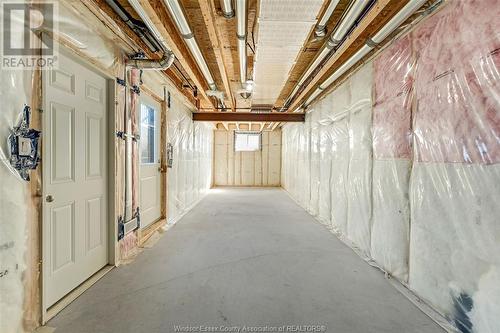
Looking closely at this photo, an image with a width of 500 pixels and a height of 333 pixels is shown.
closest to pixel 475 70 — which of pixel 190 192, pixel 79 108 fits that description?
pixel 79 108

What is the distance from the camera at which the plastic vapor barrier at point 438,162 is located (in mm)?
1390

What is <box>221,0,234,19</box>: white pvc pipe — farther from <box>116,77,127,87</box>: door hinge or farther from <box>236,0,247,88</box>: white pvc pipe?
<box>116,77,127,87</box>: door hinge

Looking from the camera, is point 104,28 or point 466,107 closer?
point 466,107

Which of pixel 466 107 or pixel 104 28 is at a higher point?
pixel 104 28

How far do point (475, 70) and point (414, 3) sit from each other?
0.65m

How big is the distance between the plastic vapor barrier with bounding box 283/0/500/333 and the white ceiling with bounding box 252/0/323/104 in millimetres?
874

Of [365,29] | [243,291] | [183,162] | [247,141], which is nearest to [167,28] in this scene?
[365,29]

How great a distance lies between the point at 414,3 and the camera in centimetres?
170

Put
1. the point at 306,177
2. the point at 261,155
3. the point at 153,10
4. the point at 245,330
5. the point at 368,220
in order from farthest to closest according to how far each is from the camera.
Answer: the point at 261,155 → the point at 306,177 → the point at 368,220 → the point at 153,10 → the point at 245,330

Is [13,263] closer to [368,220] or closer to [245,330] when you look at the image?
[245,330]

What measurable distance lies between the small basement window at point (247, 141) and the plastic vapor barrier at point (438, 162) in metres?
6.75

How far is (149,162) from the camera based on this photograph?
376 cm

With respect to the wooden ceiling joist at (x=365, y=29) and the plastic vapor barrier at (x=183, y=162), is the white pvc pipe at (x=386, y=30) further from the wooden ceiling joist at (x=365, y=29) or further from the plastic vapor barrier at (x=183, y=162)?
the plastic vapor barrier at (x=183, y=162)

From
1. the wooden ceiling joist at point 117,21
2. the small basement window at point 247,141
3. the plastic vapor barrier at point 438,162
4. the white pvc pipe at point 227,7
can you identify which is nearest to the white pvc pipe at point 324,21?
the plastic vapor barrier at point 438,162
